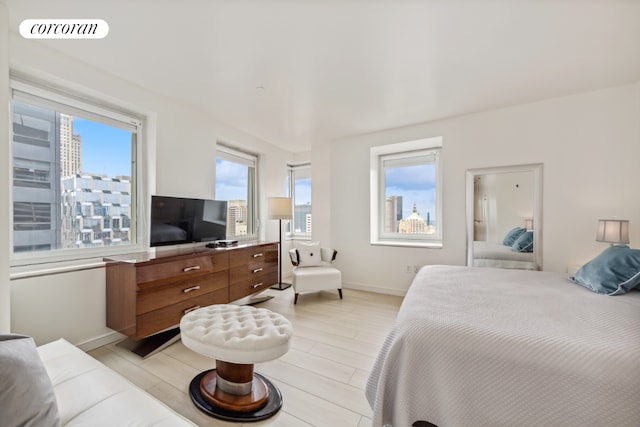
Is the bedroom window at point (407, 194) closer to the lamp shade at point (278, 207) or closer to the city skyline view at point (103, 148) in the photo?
the lamp shade at point (278, 207)

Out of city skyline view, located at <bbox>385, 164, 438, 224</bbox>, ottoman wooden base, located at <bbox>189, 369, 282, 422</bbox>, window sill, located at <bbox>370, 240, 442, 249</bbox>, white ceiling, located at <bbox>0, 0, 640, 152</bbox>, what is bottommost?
ottoman wooden base, located at <bbox>189, 369, 282, 422</bbox>

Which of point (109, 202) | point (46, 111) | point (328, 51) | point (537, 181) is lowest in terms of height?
point (109, 202)

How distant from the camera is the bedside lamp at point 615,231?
2371 millimetres

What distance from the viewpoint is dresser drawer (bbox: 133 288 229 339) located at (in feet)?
6.73

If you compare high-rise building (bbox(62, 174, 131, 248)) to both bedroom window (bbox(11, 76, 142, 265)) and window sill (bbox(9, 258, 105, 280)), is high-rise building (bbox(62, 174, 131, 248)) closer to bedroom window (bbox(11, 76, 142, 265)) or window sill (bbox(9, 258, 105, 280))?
bedroom window (bbox(11, 76, 142, 265))

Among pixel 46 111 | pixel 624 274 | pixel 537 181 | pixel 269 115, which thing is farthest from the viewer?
pixel 269 115

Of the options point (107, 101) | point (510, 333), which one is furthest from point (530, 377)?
point (107, 101)

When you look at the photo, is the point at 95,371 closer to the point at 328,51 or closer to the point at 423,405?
the point at 423,405

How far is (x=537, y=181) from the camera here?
296 centimetres

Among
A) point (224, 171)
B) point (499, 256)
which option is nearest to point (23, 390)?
point (224, 171)

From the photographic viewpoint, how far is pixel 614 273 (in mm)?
1825

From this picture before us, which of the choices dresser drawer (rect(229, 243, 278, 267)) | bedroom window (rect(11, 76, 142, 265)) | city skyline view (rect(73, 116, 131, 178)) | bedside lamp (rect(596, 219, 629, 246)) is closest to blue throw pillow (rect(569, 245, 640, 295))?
bedside lamp (rect(596, 219, 629, 246))

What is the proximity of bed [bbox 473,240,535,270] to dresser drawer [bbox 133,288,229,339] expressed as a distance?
318cm

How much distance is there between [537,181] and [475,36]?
201 cm
